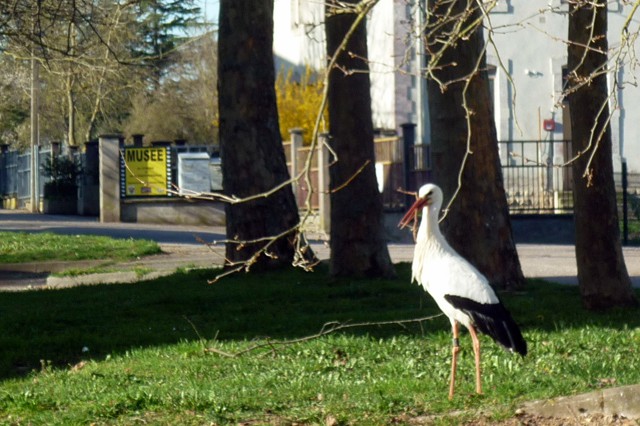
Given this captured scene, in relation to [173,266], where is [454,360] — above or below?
above

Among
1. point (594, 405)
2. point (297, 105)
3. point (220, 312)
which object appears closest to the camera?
point (594, 405)

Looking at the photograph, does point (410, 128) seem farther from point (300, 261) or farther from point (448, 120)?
point (300, 261)

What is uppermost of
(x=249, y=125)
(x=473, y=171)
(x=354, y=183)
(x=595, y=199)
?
(x=249, y=125)

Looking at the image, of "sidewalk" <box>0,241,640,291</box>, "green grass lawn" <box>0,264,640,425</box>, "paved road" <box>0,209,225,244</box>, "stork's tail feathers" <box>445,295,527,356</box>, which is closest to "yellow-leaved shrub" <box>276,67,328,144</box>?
"paved road" <box>0,209,225,244</box>

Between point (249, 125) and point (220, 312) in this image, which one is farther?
point (249, 125)

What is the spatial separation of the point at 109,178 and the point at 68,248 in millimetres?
10497

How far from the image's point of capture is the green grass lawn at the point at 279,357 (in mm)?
7090

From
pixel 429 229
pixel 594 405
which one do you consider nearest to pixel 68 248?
pixel 429 229

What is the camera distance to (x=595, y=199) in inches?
421

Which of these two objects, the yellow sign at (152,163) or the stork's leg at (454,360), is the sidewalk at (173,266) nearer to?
the stork's leg at (454,360)

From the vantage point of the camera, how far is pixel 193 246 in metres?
23.6

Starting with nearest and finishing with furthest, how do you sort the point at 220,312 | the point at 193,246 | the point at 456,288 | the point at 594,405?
the point at 594,405, the point at 456,288, the point at 220,312, the point at 193,246

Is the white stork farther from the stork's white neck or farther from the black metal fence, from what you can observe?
the black metal fence

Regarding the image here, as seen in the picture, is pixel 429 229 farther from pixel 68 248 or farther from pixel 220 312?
pixel 68 248
